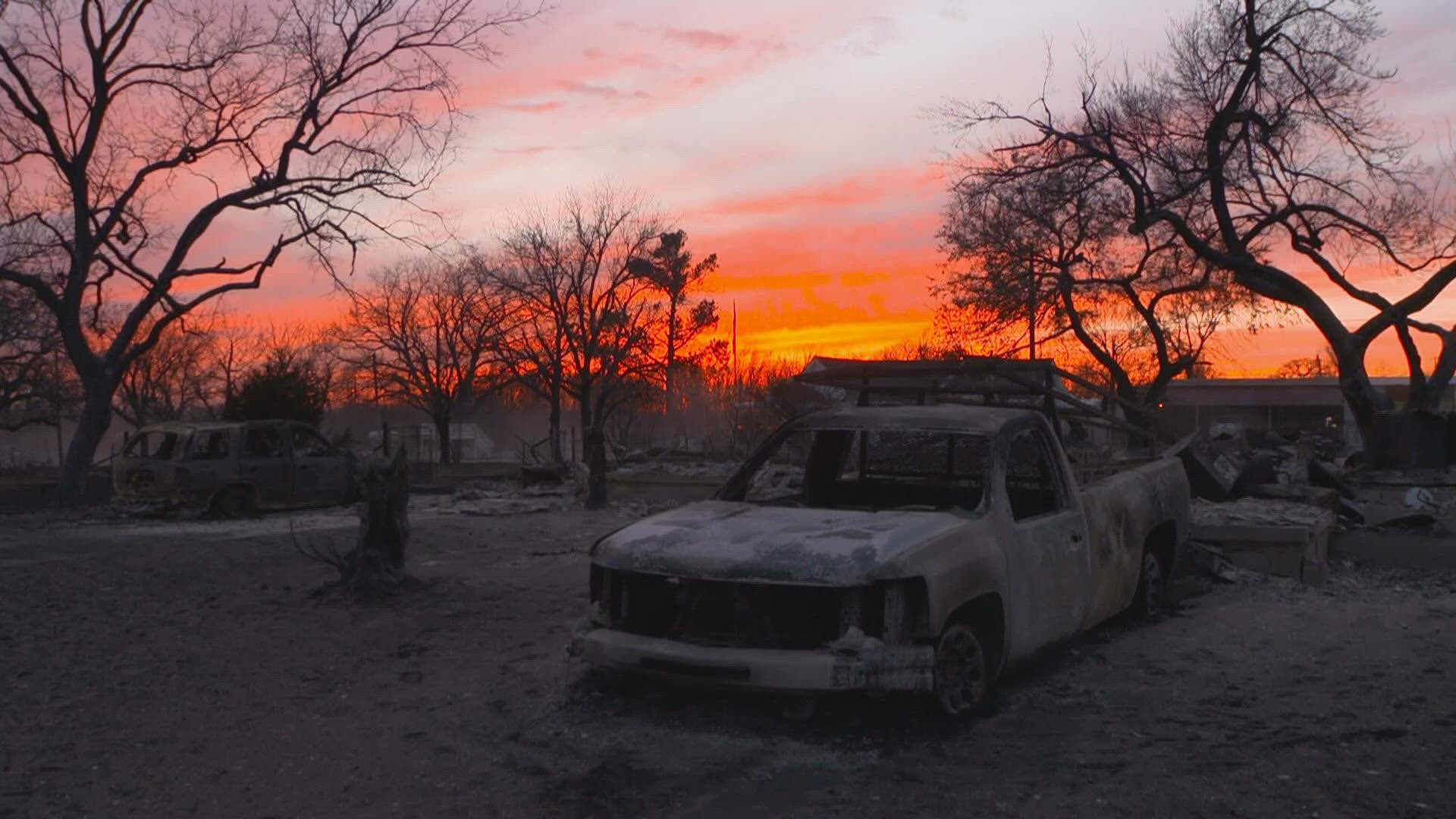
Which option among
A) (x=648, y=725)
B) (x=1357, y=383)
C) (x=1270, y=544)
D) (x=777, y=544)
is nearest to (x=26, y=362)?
(x=1357, y=383)

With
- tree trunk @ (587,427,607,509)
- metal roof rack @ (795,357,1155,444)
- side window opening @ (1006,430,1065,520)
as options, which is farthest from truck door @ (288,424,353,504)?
side window opening @ (1006,430,1065,520)

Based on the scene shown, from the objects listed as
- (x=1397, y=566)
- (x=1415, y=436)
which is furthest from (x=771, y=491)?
(x=1415, y=436)

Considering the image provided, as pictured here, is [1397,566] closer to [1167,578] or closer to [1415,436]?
[1167,578]

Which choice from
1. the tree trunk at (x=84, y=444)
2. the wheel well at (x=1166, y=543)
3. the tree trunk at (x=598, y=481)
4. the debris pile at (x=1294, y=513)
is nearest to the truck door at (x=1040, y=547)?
the wheel well at (x=1166, y=543)

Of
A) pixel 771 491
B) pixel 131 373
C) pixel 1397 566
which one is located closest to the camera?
pixel 771 491

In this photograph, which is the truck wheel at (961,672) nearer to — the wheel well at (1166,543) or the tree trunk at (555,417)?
the wheel well at (1166,543)

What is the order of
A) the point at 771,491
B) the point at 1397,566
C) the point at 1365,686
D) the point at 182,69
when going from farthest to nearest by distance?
the point at 182,69 < the point at 1397,566 < the point at 771,491 < the point at 1365,686

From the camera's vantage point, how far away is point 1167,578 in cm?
898

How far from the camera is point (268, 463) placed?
18.4 meters

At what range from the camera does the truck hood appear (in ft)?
18.6

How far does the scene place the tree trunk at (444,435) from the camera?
1839 inches

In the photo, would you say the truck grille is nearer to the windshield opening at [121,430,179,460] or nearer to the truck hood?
the truck hood

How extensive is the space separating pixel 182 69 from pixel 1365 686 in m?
21.4

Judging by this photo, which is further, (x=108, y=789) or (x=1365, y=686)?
(x=1365, y=686)
